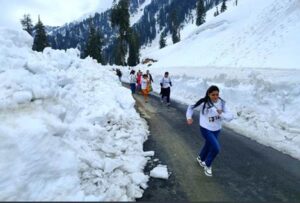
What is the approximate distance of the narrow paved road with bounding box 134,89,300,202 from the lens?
599cm

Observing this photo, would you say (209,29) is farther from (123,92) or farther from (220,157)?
(220,157)

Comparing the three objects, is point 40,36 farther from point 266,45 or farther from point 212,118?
point 212,118

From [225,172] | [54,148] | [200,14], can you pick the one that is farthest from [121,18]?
[54,148]

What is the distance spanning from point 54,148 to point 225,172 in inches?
143

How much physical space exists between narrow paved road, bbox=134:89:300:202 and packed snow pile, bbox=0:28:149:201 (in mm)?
513

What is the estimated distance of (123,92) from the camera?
45.0 ft

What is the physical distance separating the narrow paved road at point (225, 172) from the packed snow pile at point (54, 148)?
0.51m

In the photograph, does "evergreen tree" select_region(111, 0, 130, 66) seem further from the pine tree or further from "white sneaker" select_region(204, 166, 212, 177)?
"white sneaker" select_region(204, 166, 212, 177)

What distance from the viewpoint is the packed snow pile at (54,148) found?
4738 mm

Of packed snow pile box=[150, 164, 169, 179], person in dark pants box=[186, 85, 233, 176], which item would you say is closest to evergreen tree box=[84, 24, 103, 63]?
person in dark pants box=[186, 85, 233, 176]

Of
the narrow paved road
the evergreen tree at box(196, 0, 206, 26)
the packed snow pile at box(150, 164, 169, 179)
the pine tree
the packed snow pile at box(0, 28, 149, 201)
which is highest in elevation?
the evergreen tree at box(196, 0, 206, 26)

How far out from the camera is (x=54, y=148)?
17.4 feet

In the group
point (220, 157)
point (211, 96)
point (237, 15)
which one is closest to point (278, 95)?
point (220, 157)

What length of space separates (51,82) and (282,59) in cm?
1881
